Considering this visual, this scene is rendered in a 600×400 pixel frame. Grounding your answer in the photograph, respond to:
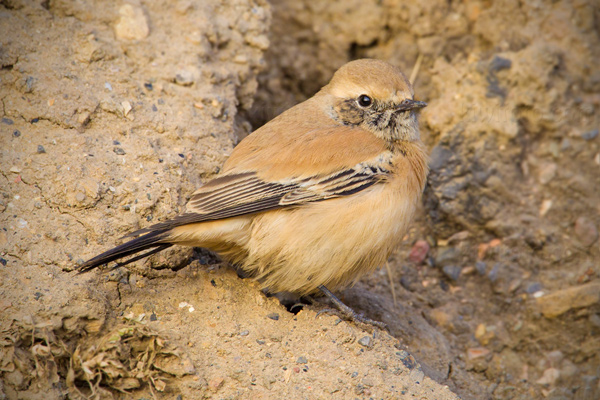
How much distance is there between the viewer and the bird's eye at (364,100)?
5.03 metres

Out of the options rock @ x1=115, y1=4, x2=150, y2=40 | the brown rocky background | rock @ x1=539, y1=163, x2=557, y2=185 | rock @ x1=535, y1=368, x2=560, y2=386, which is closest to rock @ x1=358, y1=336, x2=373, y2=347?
the brown rocky background

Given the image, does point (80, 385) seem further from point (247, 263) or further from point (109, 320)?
point (247, 263)

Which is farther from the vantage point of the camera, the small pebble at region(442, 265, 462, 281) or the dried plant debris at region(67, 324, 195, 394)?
the small pebble at region(442, 265, 462, 281)

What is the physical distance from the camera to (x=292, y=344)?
4336 mm

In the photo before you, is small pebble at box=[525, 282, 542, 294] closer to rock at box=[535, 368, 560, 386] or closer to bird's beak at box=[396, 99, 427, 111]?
rock at box=[535, 368, 560, 386]

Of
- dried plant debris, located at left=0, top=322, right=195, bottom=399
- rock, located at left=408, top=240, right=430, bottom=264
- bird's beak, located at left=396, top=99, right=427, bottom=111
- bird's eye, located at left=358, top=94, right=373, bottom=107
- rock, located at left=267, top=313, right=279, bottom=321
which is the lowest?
dried plant debris, located at left=0, top=322, right=195, bottom=399

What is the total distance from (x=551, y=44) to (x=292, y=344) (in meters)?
4.81

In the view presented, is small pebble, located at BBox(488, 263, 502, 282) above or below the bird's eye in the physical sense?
below

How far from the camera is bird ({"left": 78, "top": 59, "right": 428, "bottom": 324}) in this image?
438 centimetres

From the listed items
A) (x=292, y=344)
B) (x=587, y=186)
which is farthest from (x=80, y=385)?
(x=587, y=186)

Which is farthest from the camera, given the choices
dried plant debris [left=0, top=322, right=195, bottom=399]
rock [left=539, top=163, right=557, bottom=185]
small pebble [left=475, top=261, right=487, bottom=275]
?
rock [left=539, top=163, right=557, bottom=185]

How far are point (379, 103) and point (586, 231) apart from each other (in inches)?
112

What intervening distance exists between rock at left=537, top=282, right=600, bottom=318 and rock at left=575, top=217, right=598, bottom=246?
0.57 metres

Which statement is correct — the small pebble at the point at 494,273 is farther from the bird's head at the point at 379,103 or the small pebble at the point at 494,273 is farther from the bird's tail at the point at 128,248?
the bird's tail at the point at 128,248
